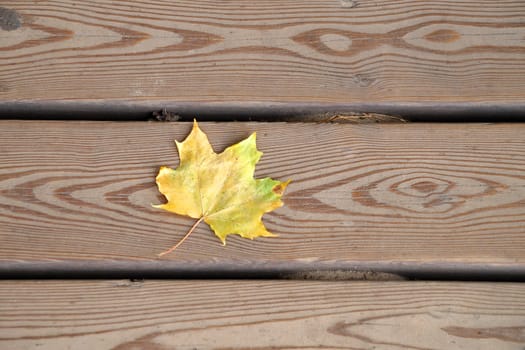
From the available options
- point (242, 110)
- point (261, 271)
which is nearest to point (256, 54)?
point (242, 110)

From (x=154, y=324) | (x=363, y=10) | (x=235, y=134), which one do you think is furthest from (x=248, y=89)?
(x=154, y=324)

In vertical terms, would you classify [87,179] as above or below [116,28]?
below

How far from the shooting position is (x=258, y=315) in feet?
3.53

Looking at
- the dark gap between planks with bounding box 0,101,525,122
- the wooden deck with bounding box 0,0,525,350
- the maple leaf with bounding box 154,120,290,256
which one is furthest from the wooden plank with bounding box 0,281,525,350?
the dark gap between planks with bounding box 0,101,525,122

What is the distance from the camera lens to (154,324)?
1.06 meters

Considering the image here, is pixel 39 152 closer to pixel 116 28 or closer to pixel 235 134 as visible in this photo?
pixel 116 28

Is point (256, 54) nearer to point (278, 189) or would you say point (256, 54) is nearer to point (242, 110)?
point (242, 110)

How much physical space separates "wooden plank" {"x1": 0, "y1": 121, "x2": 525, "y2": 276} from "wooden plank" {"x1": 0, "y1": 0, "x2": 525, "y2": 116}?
74 millimetres

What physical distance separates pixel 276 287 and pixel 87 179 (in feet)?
1.51

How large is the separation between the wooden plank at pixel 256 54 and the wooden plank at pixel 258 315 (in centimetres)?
40

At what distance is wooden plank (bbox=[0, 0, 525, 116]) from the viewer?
1.12 m

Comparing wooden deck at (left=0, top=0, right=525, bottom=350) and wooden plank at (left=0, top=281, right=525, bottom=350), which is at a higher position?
wooden deck at (left=0, top=0, right=525, bottom=350)

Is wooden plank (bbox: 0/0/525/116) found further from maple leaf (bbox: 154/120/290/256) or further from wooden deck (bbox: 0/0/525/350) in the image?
maple leaf (bbox: 154/120/290/256)

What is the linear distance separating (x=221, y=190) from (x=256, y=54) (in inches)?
12.4
